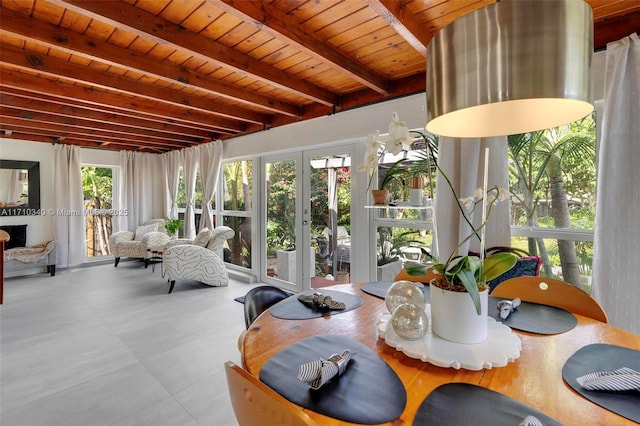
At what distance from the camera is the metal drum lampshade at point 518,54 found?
0.68m

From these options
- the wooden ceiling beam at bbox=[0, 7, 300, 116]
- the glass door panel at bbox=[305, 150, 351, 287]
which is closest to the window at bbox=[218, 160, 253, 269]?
the glass door panel at bbox=[305, 150, 351, 287]

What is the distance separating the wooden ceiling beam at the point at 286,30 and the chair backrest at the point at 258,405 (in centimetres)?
175

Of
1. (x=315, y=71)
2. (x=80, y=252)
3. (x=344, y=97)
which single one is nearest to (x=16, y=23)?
(x=315, y=71)

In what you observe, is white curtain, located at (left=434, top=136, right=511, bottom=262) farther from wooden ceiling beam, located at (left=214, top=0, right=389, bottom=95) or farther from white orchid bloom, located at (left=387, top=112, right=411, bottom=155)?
white orchid bloom, located at (left=387, top=112, right=411, bottom=155)

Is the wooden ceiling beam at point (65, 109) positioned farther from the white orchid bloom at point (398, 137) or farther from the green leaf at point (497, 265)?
the green leaf at point (497, 265)

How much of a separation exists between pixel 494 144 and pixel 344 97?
165 cm

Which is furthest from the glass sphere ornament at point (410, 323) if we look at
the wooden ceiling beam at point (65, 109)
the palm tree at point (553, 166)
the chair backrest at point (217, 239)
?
the wooden ceiling beam at point (65, 109)

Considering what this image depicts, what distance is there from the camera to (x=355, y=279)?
3393 millimetres

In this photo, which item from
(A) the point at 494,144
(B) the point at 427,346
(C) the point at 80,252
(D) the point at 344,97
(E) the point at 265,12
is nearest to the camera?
(B) the point at 427,346

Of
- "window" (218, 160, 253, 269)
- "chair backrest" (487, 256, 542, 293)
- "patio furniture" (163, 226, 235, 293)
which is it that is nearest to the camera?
"chair backrest" (487, 256, 542, 293)

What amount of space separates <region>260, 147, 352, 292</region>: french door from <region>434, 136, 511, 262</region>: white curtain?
118 cm

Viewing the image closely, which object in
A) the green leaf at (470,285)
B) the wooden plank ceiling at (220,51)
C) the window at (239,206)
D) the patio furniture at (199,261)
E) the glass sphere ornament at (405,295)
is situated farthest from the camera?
the window at (239,206)

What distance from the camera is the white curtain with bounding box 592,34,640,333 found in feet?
6.12

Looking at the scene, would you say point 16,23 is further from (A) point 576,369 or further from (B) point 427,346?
(A) point 576,369
